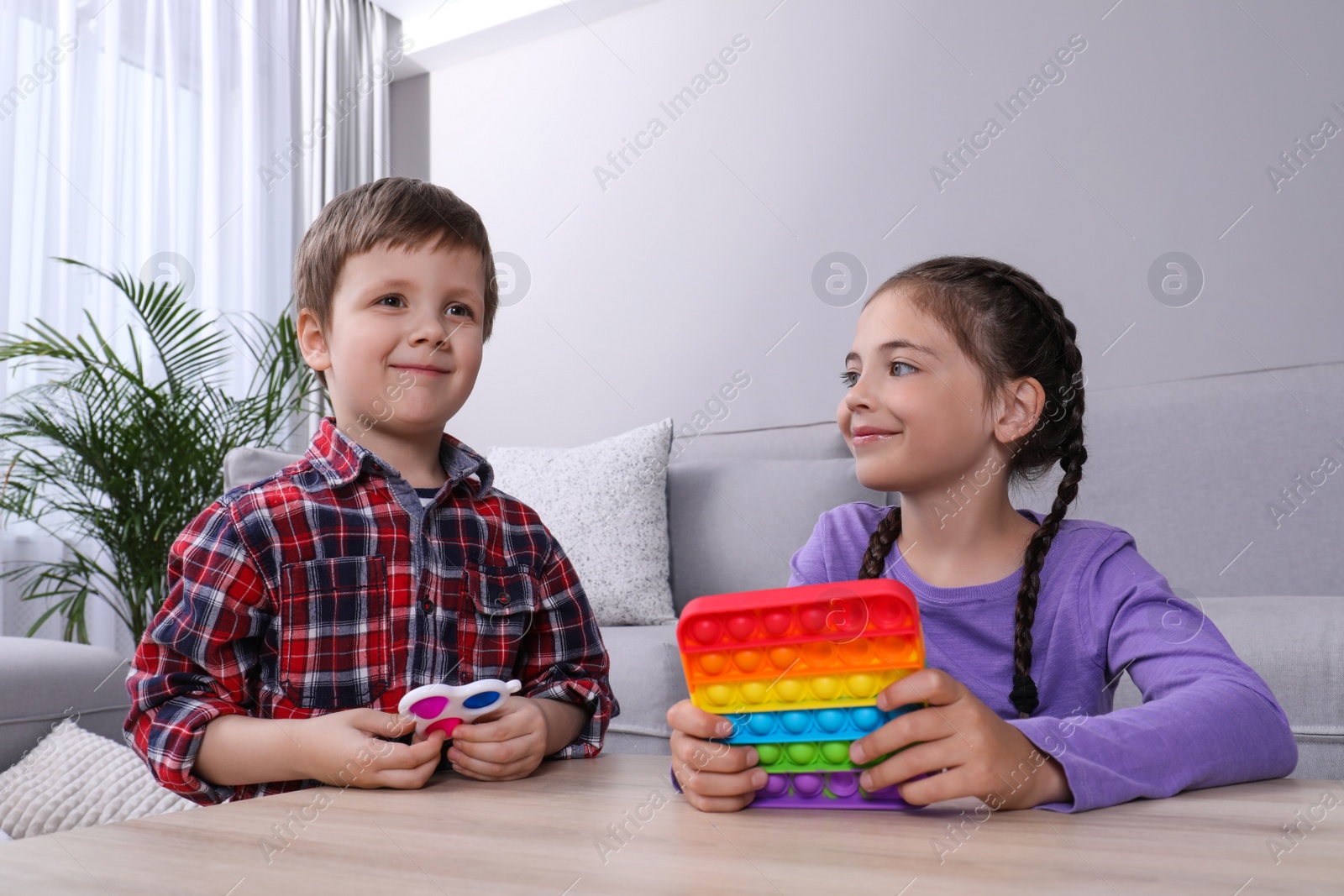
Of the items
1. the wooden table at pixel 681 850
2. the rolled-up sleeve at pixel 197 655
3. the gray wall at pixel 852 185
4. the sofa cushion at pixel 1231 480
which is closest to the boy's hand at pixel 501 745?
the wooden table at pixel 681 850

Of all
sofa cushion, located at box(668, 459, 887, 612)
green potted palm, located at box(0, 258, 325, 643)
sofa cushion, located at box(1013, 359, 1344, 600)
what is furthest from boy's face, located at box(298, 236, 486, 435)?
green potted palm, located at box(0, 258, 325, 643)

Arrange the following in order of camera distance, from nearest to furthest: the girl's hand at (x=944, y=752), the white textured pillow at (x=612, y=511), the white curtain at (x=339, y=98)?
the girl's hand at (x=944, y=752) → the white textured pillow at (x=612, y=511) → the white curtain at (x=339, y=98)

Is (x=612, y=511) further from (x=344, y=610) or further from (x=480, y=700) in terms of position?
(x=480, y=700)

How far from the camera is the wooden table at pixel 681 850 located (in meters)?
0.42

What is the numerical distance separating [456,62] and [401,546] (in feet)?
10.2

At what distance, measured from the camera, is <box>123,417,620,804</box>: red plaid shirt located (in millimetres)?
792

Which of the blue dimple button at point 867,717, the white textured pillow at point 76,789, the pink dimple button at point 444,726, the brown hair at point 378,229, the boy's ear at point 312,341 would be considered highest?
the brown hair at point 378,229

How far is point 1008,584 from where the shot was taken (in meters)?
0.95

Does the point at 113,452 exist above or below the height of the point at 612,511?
above

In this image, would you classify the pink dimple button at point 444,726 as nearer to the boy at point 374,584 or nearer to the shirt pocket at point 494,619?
the boy at point 374,584

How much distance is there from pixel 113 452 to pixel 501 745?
204 centimetres

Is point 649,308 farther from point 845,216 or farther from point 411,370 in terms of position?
point 411,370

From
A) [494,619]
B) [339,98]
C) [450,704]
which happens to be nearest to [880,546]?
[494,619]

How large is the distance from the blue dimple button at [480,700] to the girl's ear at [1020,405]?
1.94 ft
